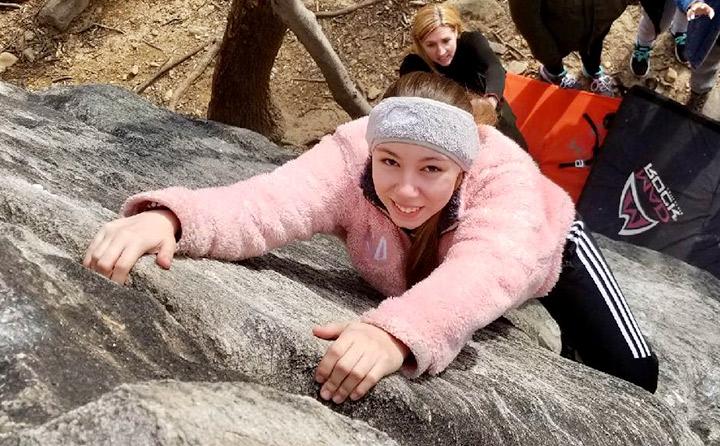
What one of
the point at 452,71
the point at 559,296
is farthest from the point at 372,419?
the point at 452,71

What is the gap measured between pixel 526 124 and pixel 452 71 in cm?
144

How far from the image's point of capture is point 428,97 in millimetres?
1796

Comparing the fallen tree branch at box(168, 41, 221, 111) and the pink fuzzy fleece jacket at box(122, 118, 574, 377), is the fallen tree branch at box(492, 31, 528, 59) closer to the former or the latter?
the fallen tree branch at box(168, 41, 221, 111)

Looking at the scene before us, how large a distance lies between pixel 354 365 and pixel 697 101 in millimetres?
4781

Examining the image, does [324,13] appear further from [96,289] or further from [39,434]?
[39,434]

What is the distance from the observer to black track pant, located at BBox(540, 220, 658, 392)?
244 centimetres

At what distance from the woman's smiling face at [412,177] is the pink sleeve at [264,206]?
0.77 feet

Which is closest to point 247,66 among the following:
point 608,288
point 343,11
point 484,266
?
point 343,11

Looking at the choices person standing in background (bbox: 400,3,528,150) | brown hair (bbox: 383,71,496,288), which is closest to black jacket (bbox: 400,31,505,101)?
person standing in background (bbox: 400,3,528,150)

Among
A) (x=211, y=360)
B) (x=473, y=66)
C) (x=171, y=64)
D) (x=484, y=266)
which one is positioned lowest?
(x=171, y=64)

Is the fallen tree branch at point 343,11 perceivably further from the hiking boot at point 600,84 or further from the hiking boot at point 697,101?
the hiking boot at point 697,101

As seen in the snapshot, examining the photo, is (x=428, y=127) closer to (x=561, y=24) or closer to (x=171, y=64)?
(x=561, y=24)

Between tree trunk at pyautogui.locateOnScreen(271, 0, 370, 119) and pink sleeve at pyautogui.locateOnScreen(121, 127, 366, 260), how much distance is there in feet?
6.08

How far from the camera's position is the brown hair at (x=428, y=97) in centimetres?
181
